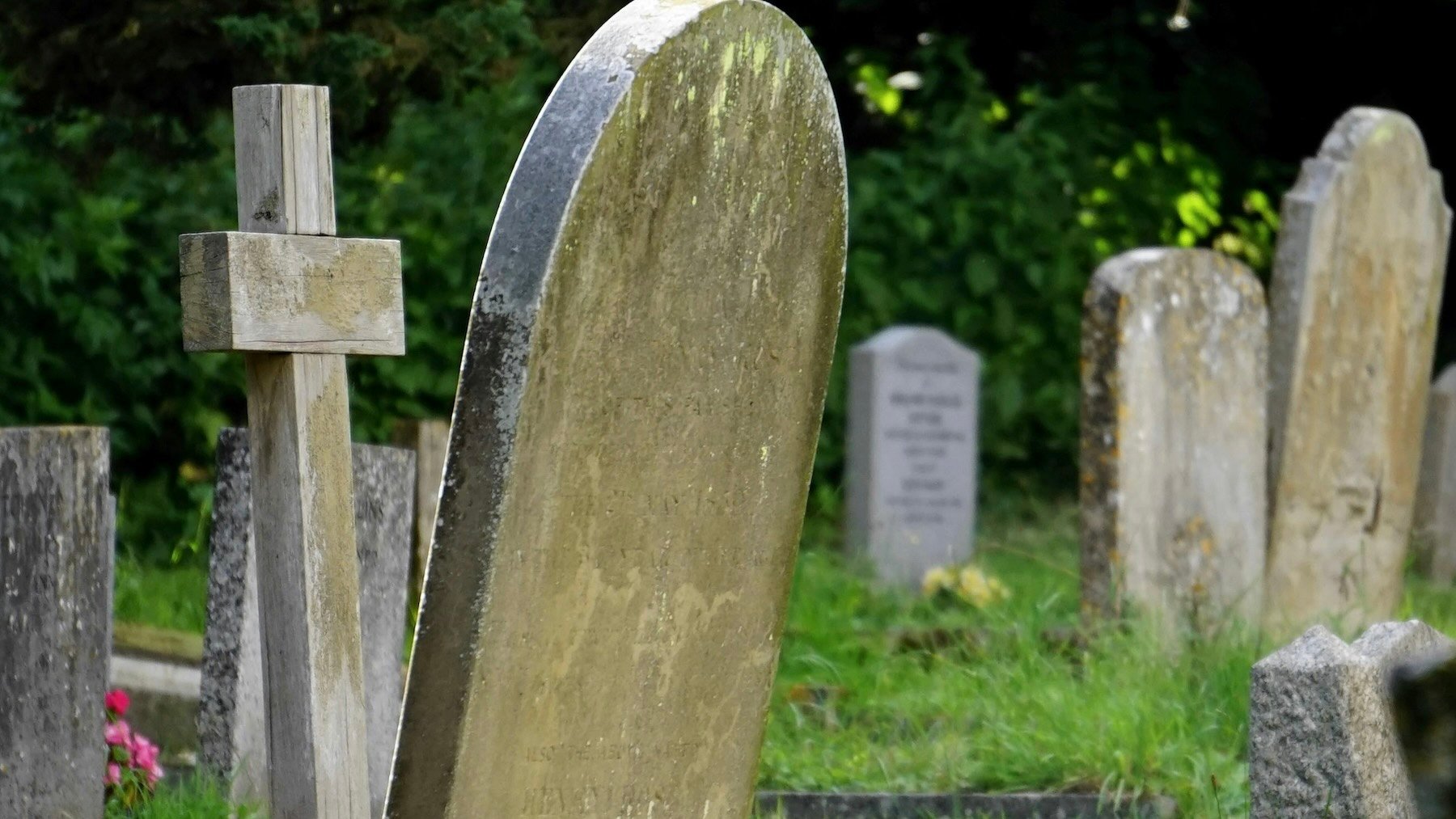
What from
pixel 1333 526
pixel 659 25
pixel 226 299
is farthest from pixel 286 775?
pixel 1333 526

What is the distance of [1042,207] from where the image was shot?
942 cm

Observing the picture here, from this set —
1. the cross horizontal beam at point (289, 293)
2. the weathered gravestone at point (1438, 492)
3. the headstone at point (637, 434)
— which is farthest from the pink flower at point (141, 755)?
the weathered gravestone at point (1438, 492)

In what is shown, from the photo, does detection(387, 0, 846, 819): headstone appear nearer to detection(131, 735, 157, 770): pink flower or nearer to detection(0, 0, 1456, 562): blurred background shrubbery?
detection(131, 735, 157, 770): pink flower

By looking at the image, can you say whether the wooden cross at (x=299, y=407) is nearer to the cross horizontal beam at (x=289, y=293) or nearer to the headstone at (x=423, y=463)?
the cross horizontal beam at (x=289, y=293)

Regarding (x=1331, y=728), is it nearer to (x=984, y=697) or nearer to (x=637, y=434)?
(x=637, y=434)

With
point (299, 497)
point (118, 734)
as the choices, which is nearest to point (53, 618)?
point (118, 734)

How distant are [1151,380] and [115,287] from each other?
392cm

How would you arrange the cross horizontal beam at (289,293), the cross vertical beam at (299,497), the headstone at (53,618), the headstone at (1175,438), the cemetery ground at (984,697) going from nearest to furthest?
1. the cross horizontal beam at (289,293)
2. the cross vertical beam at (299,497)
3. the headstone at (53,618)
4. the cemetery ground at (984,697)
5. the headstone at (1175,438)

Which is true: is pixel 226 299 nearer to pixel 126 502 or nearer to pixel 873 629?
pixel 873 629

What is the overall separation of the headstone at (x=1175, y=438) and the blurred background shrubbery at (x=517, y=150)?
1.93 metres

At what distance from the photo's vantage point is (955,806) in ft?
12.5

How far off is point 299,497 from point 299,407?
0.14m

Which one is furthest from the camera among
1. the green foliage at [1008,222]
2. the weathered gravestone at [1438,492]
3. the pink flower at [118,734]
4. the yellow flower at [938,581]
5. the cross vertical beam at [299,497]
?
the green foliage at [1008,222]

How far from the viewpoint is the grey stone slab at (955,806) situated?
3.78 metres
